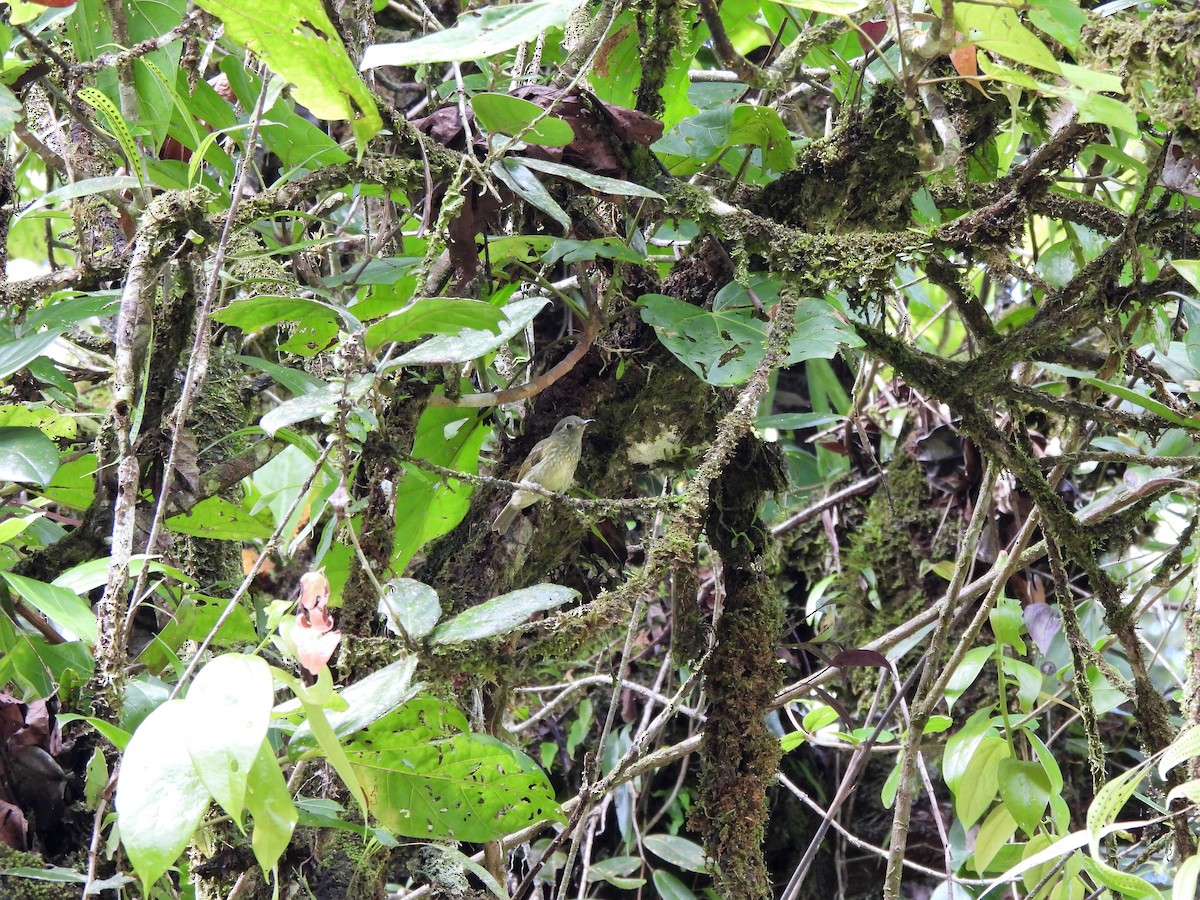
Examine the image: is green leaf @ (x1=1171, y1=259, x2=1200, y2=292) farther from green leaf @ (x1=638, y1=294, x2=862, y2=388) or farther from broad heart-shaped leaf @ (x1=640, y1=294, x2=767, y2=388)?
broad heart-shaped leaf @ (x1=640, y1=294, x2=767, y2=388)

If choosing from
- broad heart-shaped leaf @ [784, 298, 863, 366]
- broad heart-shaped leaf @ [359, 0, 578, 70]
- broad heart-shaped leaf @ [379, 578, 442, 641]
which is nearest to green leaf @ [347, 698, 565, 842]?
broad heart-shaped leaf @ [379, 578, 442, 641]

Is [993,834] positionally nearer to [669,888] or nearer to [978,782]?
[978,782]

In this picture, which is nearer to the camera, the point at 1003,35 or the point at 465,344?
the point at 1003,35

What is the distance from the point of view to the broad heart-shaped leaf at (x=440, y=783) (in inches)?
57.1

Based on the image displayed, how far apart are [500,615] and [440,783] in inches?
13.5

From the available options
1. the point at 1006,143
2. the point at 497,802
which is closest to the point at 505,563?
the point at 497,802

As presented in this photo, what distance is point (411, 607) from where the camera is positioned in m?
1.30

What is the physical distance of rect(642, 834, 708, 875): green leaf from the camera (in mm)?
2449

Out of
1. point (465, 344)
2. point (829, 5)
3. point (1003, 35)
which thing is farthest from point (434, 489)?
point (1003, 35)

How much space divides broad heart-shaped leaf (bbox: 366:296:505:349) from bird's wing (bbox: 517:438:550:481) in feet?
1.93

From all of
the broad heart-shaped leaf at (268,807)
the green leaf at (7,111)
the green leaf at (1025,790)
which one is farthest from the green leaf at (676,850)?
the green leaf at (7,111)

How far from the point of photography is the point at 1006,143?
8.00 feet

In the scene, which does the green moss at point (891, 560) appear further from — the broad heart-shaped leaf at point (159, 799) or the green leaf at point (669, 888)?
the broad heart-shaped leaf at point (159, 799)

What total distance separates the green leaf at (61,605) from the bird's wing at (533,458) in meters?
A: 0.74
